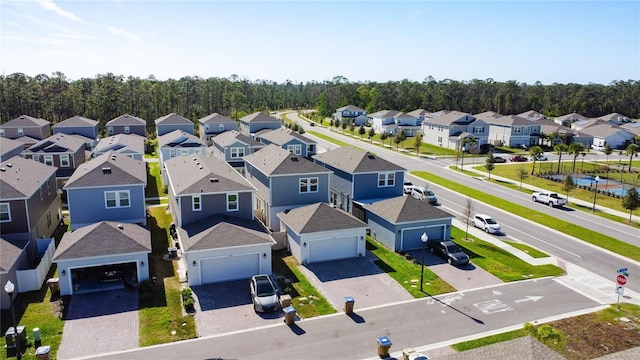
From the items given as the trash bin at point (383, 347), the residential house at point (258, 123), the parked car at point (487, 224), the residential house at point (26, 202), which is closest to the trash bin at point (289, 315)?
the trash bin at point (383, 347)

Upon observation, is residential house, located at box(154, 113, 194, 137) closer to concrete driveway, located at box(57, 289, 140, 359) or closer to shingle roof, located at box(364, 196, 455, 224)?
shingle roof, located at box(364, 196, 455, 224)

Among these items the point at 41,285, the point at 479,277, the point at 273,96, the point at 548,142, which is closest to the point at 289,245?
the point at 479,277

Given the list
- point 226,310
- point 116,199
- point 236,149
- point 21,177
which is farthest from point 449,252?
point 236,149

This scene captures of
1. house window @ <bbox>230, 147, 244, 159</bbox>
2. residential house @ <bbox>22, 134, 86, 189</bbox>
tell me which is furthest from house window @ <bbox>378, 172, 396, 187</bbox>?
residential house @ <bbox>22, 134, 86, 189</bbox>

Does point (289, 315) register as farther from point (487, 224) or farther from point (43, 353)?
point (487, 224)

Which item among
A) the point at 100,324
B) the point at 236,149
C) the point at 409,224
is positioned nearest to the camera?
the point at 100,324

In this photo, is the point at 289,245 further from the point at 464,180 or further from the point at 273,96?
the point at 273,96

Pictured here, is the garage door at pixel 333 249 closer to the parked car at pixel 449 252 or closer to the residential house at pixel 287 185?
the parked car at pixel 449 252
